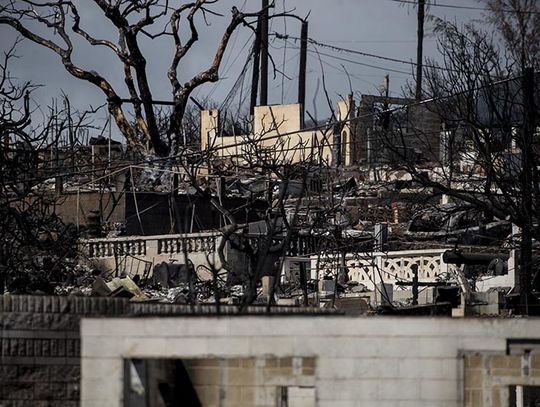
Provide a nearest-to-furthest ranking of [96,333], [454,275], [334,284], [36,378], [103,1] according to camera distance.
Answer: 1. [96,333]
2. [36,378]
3. [334,284]
4. [454,275]
5. [103,1]

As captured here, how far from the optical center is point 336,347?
1193 centimetres

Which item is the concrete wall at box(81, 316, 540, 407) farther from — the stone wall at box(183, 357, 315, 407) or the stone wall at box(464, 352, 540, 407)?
the stone wall at box(464, 352, 540, 407)

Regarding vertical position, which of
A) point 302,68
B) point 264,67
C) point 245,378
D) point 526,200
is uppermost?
point 302,68

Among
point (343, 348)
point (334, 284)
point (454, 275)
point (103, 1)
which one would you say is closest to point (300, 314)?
point (343, 348)

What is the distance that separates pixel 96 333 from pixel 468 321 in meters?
3.12

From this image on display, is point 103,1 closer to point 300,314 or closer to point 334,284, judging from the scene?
point 334,284

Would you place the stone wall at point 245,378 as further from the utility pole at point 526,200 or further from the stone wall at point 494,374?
the utility pole at point 526,200

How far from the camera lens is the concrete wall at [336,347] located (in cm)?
1188

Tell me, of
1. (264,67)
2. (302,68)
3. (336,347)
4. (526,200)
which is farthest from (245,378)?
(302,68)

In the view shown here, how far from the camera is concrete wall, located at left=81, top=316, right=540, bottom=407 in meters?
11.9

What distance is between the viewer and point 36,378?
41.7 ft

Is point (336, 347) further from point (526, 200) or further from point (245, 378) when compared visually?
point (526, 200)

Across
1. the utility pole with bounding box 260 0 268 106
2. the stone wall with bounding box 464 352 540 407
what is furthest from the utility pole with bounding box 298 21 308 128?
the stone wall with bounding box 464 352 540 407

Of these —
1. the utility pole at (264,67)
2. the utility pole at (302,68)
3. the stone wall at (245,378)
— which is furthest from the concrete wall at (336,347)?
the utility pole at (302,68)
